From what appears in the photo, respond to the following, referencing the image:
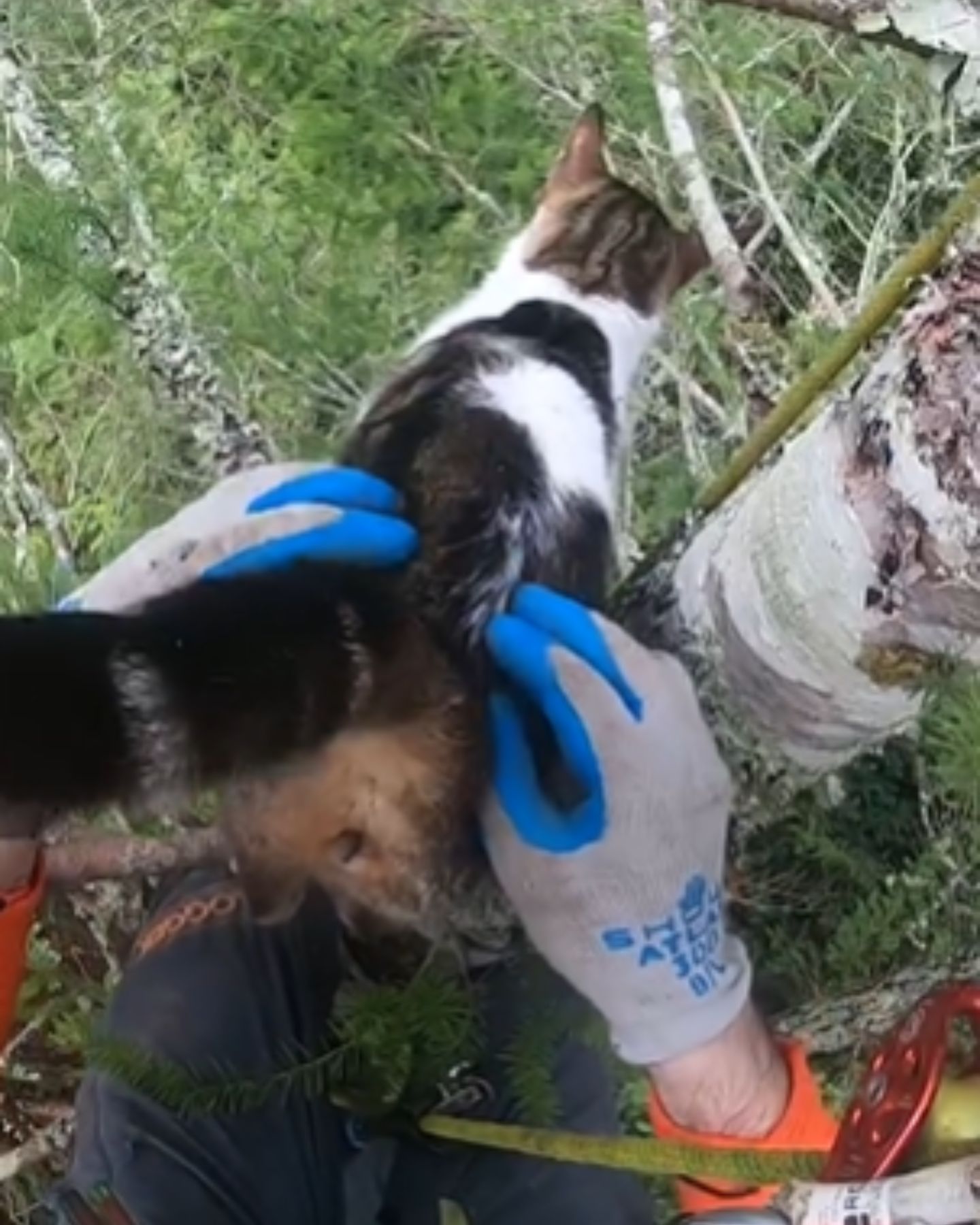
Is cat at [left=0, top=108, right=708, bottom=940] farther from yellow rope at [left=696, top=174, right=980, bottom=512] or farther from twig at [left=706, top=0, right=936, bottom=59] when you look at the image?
twig at [left=706, top=0, right=936, bottom=59]

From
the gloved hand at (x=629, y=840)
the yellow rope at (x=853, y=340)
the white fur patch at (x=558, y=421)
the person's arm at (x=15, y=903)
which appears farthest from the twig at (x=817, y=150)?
the person's arm at (x=15, y=903)

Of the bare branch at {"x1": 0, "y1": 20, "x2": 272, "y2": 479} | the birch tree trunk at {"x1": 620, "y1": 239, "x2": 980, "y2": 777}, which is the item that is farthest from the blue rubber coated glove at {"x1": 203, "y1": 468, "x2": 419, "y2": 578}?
the bare branch at {"x1": 0, "y1": 20, "x2": 272, "y2": 479}

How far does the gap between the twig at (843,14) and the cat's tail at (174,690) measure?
330 millimetres

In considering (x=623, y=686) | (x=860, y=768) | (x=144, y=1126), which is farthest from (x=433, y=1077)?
(x=860, y=768)

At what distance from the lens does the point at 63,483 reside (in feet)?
5.25

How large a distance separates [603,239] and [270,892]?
633 millimetres

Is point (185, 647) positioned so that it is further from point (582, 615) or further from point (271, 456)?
point (271, 456)

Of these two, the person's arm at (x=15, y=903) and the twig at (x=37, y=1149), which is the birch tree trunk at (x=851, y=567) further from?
the twig at (x=37, y=1149)

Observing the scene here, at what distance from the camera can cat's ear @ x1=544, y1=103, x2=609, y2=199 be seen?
53.7 inches

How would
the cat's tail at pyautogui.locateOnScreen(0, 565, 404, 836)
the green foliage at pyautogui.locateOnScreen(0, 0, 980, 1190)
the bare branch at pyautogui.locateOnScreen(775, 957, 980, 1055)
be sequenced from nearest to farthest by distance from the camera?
the cat's tail at pyautogui.locateOnScreen(0, 565, 404, 836), the bare branch at pyautogui.locateOnScreen(775, 957, 980, 1055), the green foliage at pyautogui.locateOnScreen(0, 0, 980, 1190)

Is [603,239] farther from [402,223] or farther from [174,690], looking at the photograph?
[174,690]

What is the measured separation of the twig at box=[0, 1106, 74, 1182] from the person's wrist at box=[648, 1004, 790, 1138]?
0.61 meters

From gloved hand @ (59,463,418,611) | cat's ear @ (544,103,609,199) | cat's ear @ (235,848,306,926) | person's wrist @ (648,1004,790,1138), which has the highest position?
cat's ear @ (544,103,609,199)

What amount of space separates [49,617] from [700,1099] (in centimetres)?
37
